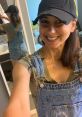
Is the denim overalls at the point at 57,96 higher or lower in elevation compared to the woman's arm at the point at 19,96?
lower

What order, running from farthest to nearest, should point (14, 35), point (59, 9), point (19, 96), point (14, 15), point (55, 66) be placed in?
point (14, 15) < point (14, 35) < point (55, 66) < point (59, 9) < point (19, 96)

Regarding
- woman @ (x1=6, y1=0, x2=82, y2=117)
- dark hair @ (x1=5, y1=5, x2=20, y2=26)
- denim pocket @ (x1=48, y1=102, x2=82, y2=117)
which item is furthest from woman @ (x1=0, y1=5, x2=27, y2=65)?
denim pocket @ (x1=48, y1=102, x2=82, y2=117)

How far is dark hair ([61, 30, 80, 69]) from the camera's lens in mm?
953

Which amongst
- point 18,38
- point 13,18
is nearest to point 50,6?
point 18,38

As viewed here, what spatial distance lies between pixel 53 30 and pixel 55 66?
0.18 meters

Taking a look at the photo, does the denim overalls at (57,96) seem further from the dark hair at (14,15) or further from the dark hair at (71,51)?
the dark hair at (14,15)

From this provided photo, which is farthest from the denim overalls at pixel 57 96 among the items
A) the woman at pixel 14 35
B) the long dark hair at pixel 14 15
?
the long dark hair at pixel 14 15

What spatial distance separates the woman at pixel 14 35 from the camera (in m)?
1.11

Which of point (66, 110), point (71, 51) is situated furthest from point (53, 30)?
point (66, 110)

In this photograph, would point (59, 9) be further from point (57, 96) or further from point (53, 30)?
point (57, 96)

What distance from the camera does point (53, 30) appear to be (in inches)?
33.2

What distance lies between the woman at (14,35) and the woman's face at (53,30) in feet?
0.65

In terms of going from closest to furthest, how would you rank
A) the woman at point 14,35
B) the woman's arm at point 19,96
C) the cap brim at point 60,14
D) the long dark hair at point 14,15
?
the woman's arm at point 19,96 < the cap brim at point 60,14 < the woman at point 14,35 < the long dark hair at point 14,15

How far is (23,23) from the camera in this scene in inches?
82.7
